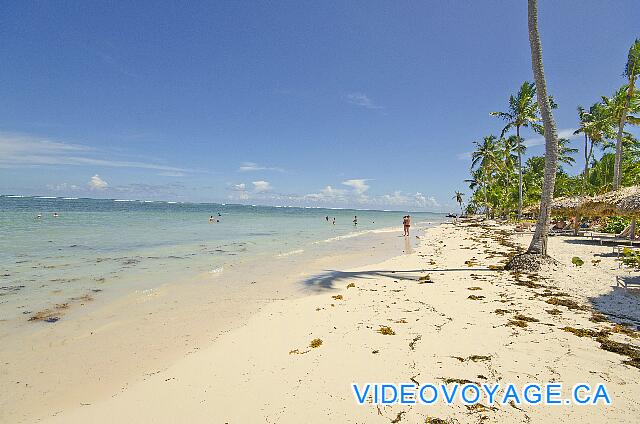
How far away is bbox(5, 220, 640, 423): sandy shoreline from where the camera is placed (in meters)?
4.40

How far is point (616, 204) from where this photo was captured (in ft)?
47.4

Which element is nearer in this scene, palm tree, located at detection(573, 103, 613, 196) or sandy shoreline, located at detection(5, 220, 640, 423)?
sandy shoreline, located at detection(5, 220, 640, 423)

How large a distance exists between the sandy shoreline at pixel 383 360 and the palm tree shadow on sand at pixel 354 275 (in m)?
1.99

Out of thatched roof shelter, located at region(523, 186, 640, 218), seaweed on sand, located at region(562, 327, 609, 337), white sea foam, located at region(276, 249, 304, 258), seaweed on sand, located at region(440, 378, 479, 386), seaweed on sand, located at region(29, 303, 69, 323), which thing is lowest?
seaweed on sand, located at region(29, 303, 69, 323)

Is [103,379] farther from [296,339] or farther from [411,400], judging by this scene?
[411,400]

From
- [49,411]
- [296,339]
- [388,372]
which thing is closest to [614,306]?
[388,372]

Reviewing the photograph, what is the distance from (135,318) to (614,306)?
1313cm

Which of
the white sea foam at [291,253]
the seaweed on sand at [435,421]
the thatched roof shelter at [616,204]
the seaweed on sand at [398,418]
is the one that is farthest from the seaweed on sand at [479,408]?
the white sea foam at [291,253]

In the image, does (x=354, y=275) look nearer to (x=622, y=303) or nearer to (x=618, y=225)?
(x=622, y=303)

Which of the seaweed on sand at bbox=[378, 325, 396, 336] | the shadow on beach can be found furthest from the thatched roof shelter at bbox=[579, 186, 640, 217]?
the seaweed on sand at bbox=[378, 325, 396, 336]

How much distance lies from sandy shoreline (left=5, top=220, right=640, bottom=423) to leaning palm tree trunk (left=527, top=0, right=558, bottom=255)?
305cm

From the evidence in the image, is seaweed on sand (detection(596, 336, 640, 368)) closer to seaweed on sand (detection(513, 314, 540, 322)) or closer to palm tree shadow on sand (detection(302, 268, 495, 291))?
seaweed on sand (detection(513, 314, 540, 322))

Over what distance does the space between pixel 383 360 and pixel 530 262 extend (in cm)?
1054

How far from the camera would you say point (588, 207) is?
17.1m
